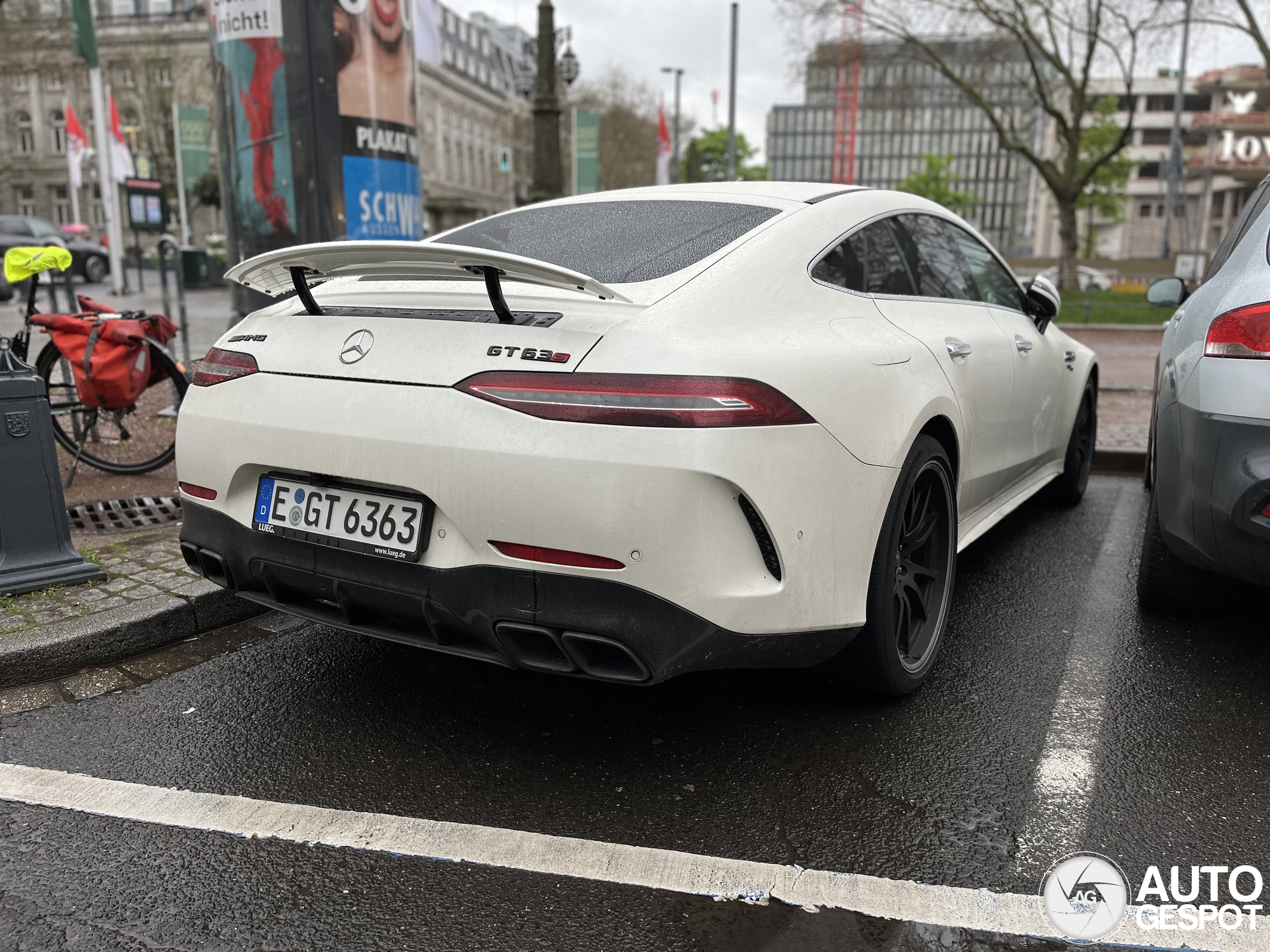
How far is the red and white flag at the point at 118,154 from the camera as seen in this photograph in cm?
2188

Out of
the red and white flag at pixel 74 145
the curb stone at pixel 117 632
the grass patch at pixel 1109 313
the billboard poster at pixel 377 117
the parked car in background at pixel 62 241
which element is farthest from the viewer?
the red and white flag at pixel 74 145

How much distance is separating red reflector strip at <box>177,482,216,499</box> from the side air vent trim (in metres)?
1.45

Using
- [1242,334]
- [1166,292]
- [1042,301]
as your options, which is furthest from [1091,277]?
[1242,334]

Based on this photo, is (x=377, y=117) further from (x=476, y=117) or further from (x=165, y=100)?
(x=476, y=117)

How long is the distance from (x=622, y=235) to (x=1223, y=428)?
178cm

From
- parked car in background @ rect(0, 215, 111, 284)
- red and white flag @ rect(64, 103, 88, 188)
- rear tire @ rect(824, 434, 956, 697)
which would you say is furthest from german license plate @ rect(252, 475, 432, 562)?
red and white flag @ rect(64, 103, 88, 188)

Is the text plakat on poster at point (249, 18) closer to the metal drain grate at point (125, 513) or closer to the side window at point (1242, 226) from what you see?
the metal drain grate at point (125, 513)

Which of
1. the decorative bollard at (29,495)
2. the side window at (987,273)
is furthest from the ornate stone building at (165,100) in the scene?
the side window at (987,273)

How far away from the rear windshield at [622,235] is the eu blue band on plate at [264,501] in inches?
33.7

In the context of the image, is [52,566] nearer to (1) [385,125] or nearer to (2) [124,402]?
(2) [124,402]

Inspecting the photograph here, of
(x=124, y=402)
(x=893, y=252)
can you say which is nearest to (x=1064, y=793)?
(x=893, y=252)

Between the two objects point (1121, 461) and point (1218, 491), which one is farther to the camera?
point (1121, 461)

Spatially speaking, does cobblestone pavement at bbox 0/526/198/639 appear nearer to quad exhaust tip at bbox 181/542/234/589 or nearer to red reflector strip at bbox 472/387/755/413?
quad exhaust tip at bbox 181/542/234/589

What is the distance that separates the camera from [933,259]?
3.78 metres
